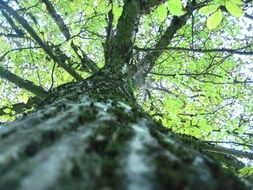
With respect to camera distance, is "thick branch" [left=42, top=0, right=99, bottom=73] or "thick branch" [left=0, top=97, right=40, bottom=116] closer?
"thick branch" [left=0, top=97, right=40, bottom=116]

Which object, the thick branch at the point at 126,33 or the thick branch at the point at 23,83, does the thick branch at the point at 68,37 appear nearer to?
the thick branch at the point at 23,83

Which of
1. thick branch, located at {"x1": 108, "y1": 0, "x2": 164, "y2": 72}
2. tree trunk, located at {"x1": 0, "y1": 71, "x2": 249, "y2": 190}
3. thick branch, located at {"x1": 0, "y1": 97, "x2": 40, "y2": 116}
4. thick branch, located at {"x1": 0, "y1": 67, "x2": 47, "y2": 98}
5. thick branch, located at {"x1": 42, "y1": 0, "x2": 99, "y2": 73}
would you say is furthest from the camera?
thick branch, located at {"x1": 42, "y1": 0, "x2": 99, "y2": 73}

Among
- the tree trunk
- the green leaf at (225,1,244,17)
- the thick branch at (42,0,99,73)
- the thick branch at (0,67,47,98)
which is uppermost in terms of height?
the thick branch at (42,0,99,73)

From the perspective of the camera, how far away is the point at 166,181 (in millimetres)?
688

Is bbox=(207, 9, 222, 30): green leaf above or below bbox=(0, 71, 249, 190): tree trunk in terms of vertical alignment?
above

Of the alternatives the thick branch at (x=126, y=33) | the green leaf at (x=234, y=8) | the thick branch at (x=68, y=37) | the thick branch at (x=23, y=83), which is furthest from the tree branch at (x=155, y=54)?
the green leaf at (x=234, y=8)

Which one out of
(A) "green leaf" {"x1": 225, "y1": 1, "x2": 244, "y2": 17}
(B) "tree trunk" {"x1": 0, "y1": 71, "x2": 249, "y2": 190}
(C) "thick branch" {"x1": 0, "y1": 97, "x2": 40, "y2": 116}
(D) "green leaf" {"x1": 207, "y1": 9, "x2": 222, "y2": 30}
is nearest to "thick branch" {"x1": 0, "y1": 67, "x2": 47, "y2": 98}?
(C) "thick branch" {"x1": 0, "y1": 97, "x2": 40, "y2": 116}

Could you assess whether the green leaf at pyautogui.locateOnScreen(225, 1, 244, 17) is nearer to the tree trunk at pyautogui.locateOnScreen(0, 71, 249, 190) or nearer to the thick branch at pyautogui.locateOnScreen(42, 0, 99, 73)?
the tree trunk at pyautogui.locateOnScreen(0, 71, 249, 190)

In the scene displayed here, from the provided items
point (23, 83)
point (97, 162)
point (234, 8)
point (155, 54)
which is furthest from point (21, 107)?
point (97, 162)

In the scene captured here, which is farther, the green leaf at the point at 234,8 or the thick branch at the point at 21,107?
the thick branch at the point at 21,107

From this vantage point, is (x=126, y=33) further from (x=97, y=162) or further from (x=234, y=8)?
(x=97, y=162)

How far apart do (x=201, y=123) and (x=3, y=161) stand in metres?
3.60

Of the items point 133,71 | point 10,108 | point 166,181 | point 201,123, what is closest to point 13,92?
point 10,108

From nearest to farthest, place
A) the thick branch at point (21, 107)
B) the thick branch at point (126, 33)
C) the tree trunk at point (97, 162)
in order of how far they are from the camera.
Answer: the tree trunk at point (97, 162) < the thick branch at point (126, 33) < the thick branch at point (21, 107)
